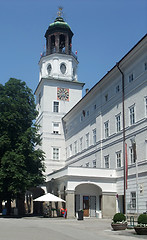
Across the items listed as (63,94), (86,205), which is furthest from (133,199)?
(63,94)

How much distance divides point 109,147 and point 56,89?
21.5 m

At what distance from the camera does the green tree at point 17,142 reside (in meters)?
34.2

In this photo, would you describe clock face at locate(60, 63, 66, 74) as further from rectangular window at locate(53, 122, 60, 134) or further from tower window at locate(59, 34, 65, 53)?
rectangular window at locate(53, 122, 60, 134)

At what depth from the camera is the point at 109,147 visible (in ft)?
118

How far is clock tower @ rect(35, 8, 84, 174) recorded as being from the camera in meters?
52.9

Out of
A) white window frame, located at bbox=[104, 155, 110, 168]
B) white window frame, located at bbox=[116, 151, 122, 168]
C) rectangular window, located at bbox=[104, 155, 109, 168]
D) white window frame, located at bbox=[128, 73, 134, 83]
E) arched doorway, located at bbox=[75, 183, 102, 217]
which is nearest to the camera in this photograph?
white window frame, located at bbox=[128, 73, 134, 83]

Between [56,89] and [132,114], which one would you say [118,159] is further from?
[56,89]

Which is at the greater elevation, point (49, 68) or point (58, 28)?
point (58, 28)

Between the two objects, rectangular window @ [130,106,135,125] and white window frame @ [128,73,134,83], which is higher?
white window frame @ [128,73,134,83]

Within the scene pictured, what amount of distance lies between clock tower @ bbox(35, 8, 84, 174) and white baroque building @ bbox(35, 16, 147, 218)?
0.31m

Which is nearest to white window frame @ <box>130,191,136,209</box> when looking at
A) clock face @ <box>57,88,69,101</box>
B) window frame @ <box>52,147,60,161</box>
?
window frame @ <box>52,147,60,161</box>

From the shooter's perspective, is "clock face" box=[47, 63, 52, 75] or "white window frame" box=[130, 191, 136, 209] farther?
"clock face" box=[47, 63, 52, 75]

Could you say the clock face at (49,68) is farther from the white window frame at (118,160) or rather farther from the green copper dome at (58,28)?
the white window frame at (118,160)

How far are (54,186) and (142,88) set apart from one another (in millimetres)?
17716
